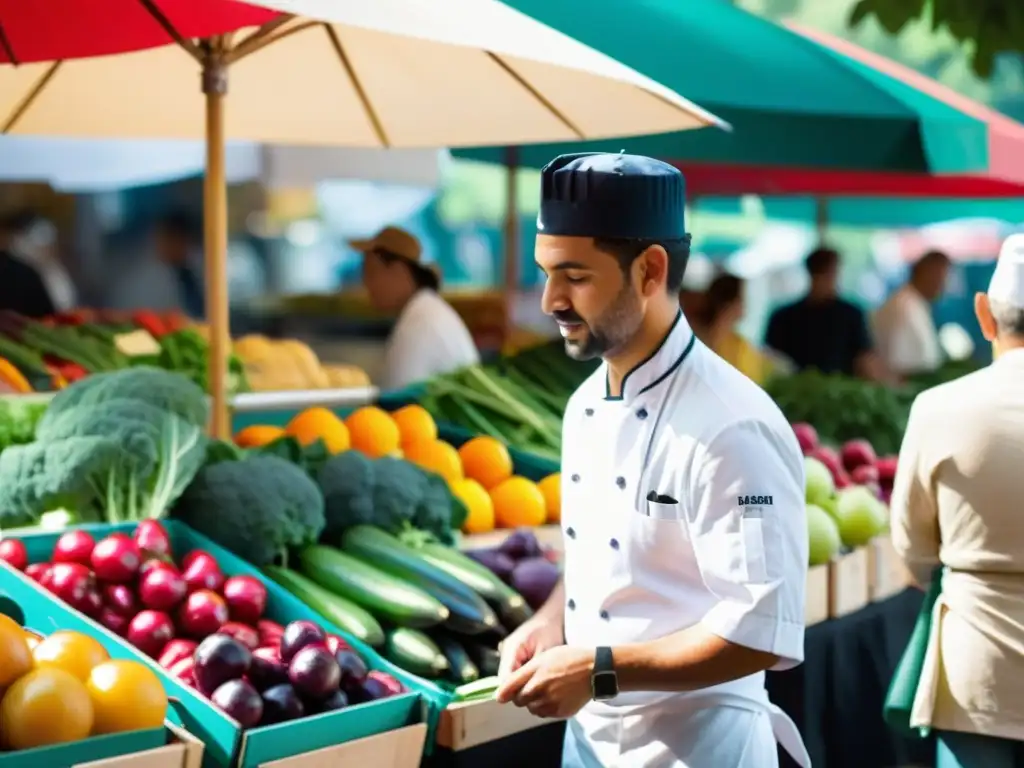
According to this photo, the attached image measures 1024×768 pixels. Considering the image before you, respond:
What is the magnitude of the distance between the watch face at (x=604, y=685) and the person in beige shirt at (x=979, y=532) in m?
1.51

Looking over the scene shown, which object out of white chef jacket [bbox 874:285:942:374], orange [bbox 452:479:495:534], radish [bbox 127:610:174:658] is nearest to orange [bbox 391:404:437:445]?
orange [bbox 452:479:495:534]

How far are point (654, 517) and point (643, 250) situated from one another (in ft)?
1.39

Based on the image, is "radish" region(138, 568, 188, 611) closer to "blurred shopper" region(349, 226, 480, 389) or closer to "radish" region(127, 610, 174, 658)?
"radish" region(127, 610, 174, 658)

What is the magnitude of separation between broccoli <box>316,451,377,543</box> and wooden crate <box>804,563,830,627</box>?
1436mm

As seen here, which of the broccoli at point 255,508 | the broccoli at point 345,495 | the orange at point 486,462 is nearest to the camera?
the broccoli at point 255,508

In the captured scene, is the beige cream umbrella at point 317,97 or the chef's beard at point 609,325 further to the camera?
the beige cream umbrella at point 317,97

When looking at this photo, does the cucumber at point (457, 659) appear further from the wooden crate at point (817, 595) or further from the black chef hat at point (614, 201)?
the wooden crate at point (817, 595)

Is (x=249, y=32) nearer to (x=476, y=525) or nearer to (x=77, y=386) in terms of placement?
(x=77, y=386)

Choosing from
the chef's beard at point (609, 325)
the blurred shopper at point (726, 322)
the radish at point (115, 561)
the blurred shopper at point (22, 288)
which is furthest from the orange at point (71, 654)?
the blurred shopper at point (726, 322)

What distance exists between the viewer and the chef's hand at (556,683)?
2.12m

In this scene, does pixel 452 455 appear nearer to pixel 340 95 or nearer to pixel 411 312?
pixel 340 95

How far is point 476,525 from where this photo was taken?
14.1 ft

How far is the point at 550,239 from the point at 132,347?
3650 mm

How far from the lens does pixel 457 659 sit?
3.22 metres
